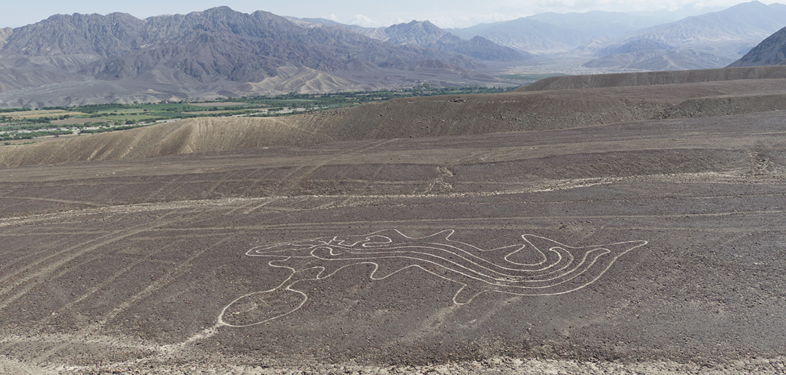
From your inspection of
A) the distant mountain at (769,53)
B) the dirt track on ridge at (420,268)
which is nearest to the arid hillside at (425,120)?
the dirt track on ridge at (420,268)

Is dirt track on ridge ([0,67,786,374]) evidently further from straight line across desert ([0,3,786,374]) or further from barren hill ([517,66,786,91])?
barren hill ([517,66,786,91])

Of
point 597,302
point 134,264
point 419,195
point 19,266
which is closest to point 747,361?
point 597,302

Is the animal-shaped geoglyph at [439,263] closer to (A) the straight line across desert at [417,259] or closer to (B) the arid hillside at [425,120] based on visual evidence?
(A) the straight line across desert at [417,259]

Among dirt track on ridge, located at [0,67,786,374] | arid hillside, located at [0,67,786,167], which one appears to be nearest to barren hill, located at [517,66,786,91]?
arid hillside, located at [0,67,786,167]

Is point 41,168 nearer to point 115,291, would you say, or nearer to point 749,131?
point 115,291

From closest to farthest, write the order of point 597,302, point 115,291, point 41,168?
point 597,302 → point 115,291 → point 41,168

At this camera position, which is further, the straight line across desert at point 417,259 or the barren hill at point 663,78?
the barren hill at point 663,78
